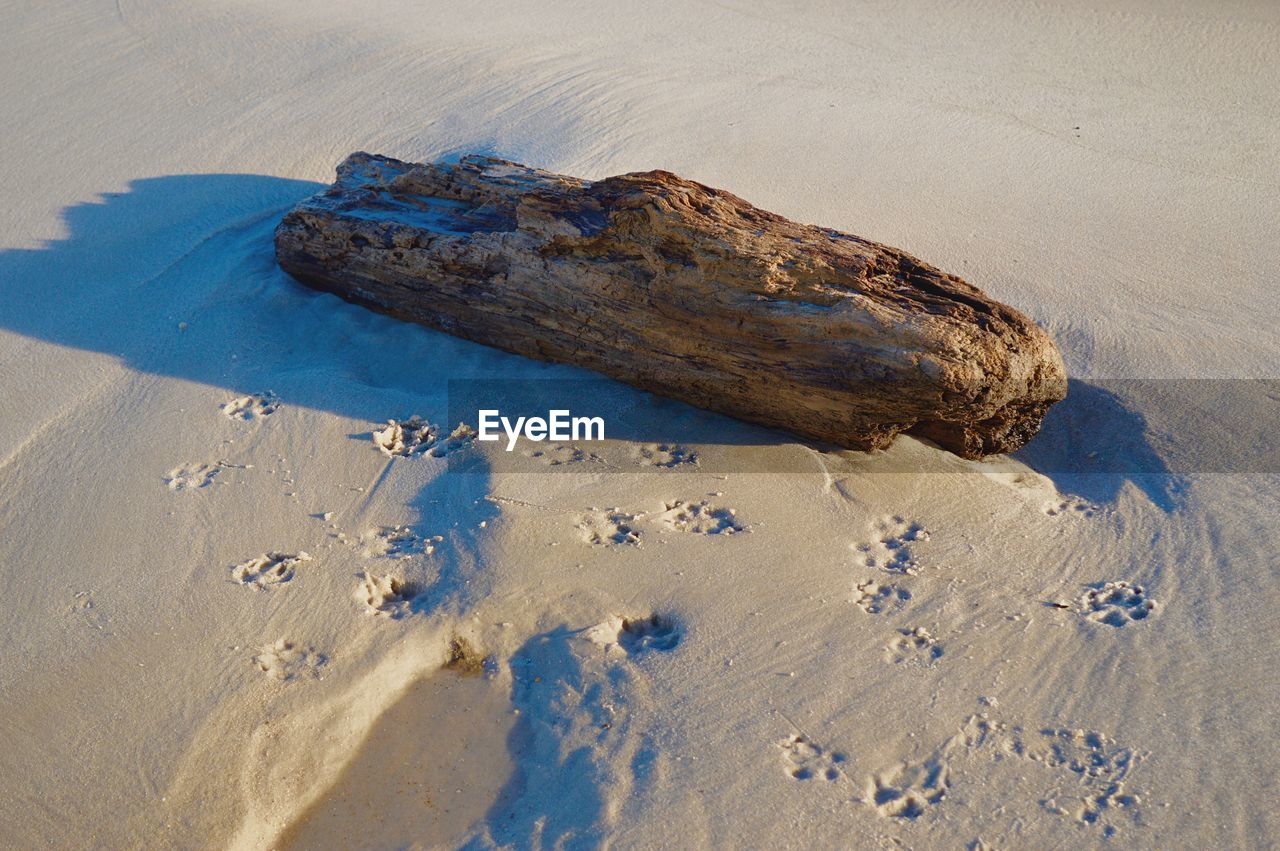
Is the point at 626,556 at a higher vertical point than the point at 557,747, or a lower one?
higher

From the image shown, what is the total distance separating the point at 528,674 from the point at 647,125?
3841 mm

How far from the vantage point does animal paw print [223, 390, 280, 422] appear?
374 cm

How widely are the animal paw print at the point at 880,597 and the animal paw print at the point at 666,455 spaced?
79cm

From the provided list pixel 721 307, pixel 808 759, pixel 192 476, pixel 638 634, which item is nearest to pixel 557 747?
pixel 638 634

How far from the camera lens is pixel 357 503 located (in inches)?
133

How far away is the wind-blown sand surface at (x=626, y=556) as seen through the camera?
2.56 meters

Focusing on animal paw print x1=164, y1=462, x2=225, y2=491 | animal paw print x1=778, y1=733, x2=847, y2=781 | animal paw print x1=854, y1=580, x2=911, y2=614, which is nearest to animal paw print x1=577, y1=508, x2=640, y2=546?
animal paw print x1=854, y1=580, x2=911, y2=614

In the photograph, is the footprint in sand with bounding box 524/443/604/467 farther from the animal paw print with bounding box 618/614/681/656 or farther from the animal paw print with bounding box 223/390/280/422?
the animal paw print with bounding box 223/390/280/422

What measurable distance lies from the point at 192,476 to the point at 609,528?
1499mm

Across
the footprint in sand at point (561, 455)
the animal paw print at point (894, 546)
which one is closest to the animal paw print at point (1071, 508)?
the animal paw print at point (894, 546)

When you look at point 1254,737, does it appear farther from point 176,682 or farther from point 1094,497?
point 176,682

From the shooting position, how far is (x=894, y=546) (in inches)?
127

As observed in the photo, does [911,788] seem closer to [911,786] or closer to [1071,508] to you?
[911,786]

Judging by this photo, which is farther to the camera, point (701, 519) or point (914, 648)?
point (701, 519)
